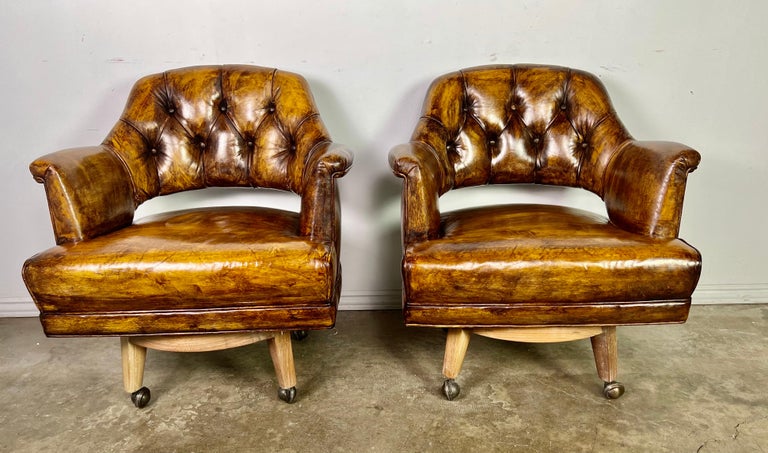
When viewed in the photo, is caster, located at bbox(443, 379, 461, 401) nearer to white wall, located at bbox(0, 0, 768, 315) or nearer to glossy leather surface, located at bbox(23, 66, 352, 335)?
glossy leather surface, located at bbox(23, 66, 352, 335)

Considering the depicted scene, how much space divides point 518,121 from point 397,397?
923 millimetres

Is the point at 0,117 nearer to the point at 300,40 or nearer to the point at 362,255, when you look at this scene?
the point at 300,40

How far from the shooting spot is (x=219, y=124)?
1.74m

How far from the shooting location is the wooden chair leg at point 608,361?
1.47 meters

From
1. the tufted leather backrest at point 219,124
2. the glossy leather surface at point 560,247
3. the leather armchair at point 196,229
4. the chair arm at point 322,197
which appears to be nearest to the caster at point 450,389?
the glossy leather surface at point 560,247

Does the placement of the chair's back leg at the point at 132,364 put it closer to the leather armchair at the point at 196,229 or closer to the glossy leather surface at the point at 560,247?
the leather armchair at the point at 196,229

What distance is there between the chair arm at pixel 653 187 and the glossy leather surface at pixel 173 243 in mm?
740

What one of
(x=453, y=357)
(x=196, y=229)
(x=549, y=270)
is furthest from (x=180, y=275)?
(x=549, y=270)

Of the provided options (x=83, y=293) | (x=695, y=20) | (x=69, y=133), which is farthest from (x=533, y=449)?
(x=69, y=133)

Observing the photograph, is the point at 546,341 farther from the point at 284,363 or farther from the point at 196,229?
the point at 196,229

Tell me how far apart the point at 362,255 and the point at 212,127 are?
0.71 meters

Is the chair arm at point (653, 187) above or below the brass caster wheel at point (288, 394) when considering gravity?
above

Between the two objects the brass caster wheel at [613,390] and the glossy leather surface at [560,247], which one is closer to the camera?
the glossy leather surface at [560,247]

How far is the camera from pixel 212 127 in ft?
5.70
